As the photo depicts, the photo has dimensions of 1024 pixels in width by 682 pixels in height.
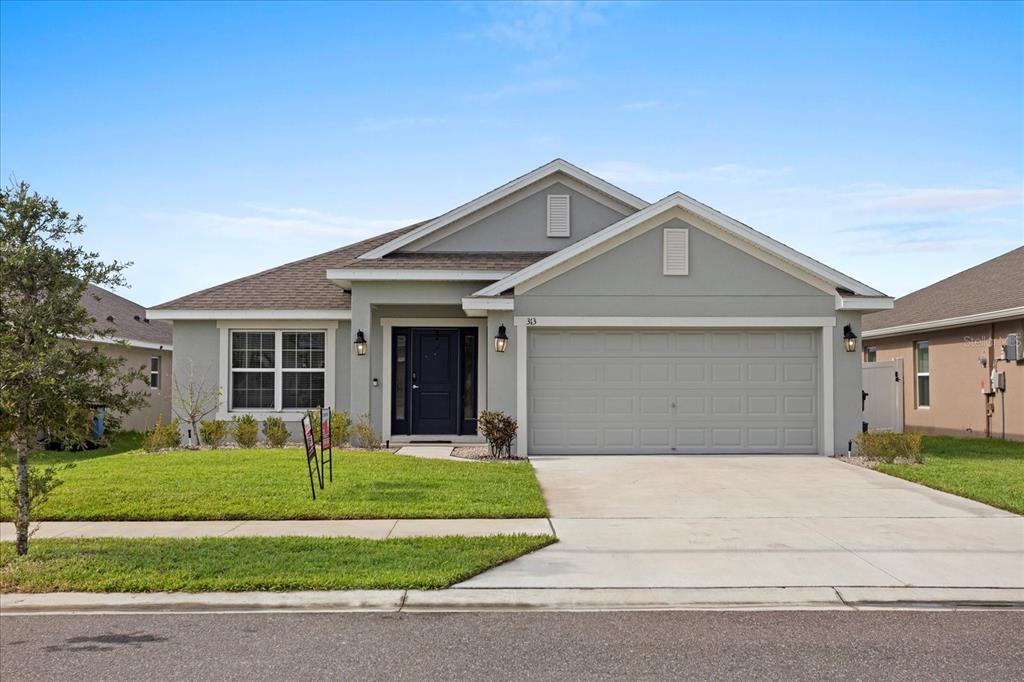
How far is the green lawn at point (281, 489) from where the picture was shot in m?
9.50

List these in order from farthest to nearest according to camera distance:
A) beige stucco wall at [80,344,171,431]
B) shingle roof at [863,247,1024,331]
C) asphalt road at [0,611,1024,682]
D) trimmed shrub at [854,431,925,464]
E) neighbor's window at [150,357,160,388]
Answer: neighbor's window at [150,357,160,388], beige stucco wall at [80,344,171,431], shingle roof at [863,247,1024,331], trimmed shrub at [854,431,925,464], asphalt road at [0,611,1024,682]

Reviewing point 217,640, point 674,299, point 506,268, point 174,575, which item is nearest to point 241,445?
point 506,268

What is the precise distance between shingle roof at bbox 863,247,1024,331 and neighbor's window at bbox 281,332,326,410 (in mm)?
13685

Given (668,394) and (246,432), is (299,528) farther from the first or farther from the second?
(668,394)

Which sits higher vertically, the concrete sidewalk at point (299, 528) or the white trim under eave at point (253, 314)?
the white trim under eave at point (253, 314)

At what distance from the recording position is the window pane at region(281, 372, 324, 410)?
17.8m

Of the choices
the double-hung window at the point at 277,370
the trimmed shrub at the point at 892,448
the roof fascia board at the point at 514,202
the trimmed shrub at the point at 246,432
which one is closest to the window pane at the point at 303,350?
the double-hung window at the point at 277,370

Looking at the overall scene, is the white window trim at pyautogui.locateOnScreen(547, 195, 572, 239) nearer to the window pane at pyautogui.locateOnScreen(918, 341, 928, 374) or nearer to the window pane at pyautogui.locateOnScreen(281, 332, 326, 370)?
the window pane at pyautogui.locateOnScreen(281, 332, 326, 370)

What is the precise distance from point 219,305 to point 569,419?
8154 millimetres

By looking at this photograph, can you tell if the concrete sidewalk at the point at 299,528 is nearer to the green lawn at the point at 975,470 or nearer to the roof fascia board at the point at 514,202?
the green lawn at the point at 975,470

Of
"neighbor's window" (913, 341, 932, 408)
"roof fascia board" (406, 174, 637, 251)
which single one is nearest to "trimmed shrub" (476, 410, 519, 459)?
"roof fascia board" (406, 174, 637, 251)

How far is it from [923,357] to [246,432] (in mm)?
18202

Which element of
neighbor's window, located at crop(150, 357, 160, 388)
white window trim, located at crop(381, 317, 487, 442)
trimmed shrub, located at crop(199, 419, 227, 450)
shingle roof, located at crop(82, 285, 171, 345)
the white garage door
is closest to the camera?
the white garage door

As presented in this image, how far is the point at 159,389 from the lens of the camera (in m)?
24.7
